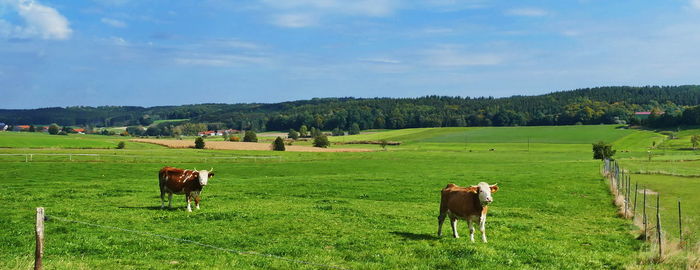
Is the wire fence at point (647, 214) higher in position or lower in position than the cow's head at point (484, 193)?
lower

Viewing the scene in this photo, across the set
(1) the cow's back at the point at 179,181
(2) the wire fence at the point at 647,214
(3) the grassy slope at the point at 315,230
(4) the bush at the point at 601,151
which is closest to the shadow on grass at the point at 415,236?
(3) the grassy slope at the point at 315,230

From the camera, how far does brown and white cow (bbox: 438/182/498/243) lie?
17016 mm

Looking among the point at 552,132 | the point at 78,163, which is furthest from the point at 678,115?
the point at 78,163

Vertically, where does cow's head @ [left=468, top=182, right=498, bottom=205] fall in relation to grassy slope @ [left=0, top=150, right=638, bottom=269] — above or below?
above

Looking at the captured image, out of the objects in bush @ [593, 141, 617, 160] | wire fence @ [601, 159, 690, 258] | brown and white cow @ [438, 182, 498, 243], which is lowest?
bush @ [593, 141, 617, 160]

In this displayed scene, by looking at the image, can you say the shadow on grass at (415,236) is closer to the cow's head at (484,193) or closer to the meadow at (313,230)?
the meadow at (313,230)

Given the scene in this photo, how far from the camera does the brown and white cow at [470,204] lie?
17.0 metres

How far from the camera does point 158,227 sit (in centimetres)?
1911

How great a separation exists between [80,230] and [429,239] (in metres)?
11.4

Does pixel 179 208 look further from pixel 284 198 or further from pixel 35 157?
pixel 35 157

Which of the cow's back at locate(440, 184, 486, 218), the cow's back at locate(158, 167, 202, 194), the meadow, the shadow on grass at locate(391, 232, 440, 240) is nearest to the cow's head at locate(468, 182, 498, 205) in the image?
the cow's back at locate(440, 184, 486, 218)

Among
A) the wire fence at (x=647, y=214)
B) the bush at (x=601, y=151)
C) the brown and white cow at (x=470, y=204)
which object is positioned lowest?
the bush at (x=601, y=151)

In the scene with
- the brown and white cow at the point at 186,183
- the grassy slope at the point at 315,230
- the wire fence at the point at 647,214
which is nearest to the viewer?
the grassy slope at the point at 315,230

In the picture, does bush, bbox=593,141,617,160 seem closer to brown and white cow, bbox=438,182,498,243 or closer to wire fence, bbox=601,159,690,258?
wire fence, bbox=601,159,690,258
